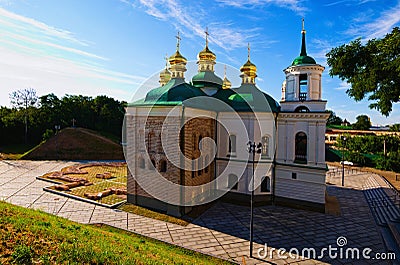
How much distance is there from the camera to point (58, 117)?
4703 centimetres

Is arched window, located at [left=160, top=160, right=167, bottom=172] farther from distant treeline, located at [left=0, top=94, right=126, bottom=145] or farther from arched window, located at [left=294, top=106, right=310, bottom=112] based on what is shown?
distant treeline, located at [left=0, top=94, right=126, bottom=145]

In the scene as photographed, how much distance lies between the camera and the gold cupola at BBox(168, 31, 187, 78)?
64.3ft

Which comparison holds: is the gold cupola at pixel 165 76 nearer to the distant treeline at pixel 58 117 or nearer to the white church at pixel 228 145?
the white church at pixel 228 145

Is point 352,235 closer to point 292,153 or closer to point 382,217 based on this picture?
point 382,217

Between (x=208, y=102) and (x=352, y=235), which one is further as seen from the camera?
(x=208, y=102)

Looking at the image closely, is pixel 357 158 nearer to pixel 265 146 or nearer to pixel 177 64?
pixel 265 146

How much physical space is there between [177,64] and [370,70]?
12.8 m

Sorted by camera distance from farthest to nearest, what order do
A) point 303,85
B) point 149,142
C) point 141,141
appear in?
1. point 303,85
2. point 141,141
3. point 149,142

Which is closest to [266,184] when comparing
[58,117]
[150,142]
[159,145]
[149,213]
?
[159,145]

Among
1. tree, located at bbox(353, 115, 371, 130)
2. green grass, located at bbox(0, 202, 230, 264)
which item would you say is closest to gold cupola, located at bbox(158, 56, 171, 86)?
green grass, located at bbox(0, 202, 230, 264)

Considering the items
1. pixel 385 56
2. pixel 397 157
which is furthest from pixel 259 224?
pixel 397 157

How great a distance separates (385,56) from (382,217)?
32.2 ft

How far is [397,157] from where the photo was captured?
2925 cm

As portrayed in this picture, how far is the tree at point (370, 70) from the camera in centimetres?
1249
